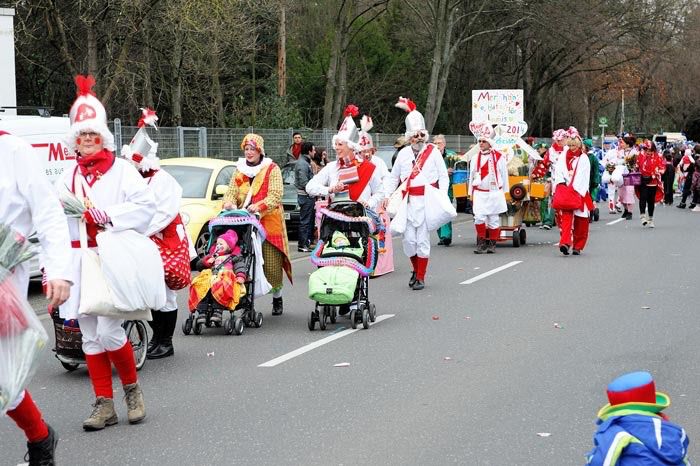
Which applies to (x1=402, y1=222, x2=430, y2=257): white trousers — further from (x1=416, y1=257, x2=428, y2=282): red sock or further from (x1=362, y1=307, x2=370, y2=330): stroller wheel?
(x1=362, y1=307, x2=370, y2=330): stroller wheel

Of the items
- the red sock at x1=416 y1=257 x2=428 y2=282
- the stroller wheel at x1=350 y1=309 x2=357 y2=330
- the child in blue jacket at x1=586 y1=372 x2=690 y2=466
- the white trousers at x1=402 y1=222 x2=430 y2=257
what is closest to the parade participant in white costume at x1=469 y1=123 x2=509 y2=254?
the red sock at x1=416 y1=257 x2=428 y2=282

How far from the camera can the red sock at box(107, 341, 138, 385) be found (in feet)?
23.0

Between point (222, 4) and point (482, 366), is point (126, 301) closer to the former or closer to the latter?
point (482, 366)

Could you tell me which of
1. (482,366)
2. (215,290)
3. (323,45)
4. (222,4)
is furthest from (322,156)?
(323,45)

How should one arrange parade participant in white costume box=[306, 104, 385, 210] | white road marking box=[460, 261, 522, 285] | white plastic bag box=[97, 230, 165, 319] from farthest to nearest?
white road marking box=[460, 261, 522, 285]
parade participant in white costume box=[306, 104, 385, 210]
white plastic bag box=[97, 230, 165, 319]

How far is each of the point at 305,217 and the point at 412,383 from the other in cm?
1183

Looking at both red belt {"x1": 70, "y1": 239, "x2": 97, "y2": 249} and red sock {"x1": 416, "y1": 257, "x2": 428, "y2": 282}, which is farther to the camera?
red sock {"x1": 416, "y1": 257, "x2": 428, "y2": 282}

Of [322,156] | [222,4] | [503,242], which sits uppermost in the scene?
[222,4]

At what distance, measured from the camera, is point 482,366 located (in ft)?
29.9

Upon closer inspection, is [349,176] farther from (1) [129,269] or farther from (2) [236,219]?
(1) [129,269]

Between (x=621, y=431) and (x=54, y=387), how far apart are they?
5.33 m

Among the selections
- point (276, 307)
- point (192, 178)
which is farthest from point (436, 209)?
point (192, 178)

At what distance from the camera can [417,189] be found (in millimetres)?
14055

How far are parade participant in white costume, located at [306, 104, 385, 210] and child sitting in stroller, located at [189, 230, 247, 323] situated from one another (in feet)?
4.28
